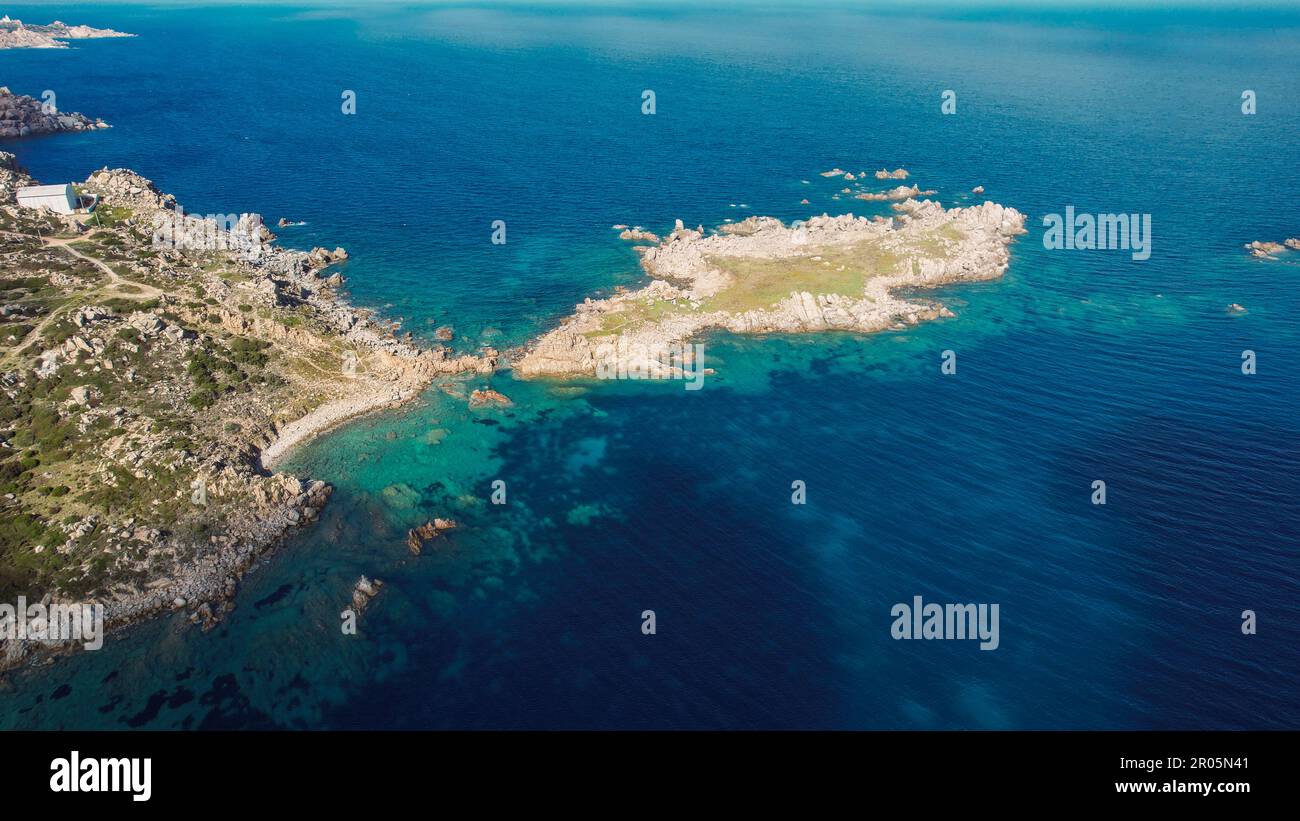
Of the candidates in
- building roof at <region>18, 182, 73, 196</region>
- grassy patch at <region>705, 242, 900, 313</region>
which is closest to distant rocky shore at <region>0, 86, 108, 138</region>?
building roof at <region>18, 182, 73, 196</region>

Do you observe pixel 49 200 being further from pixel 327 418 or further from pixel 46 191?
pixel 327 418

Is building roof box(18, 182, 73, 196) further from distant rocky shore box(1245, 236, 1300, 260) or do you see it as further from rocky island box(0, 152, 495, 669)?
distant rocky shore box(1245, 236, 1300, 260)

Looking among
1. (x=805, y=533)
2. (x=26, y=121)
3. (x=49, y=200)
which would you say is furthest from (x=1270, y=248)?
(x=26, y=121)

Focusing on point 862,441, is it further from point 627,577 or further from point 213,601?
point 213,601

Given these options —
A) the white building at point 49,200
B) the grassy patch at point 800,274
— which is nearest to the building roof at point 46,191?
the white building at point 49,200

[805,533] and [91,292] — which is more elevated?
[91,292]
